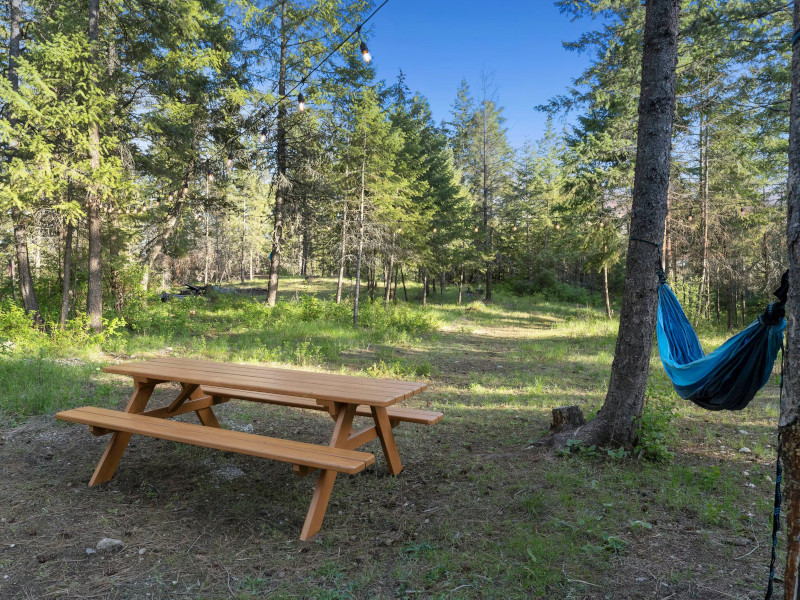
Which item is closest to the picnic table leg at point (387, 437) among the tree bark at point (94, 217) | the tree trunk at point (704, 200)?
the tree bark at point (94, 217)

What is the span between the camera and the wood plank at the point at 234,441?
2.76 metres

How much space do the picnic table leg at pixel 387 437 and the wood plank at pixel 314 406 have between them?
0.17 metres

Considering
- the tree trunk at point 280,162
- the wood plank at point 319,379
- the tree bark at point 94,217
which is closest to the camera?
the wood plank at point 319,379

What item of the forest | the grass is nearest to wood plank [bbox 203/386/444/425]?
the grass

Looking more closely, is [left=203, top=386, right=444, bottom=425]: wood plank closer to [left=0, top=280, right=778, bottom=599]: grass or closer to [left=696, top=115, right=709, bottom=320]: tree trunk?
[left=0, top=280, right=778, bottom=599]: grass

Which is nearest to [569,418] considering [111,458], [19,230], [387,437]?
[387,437]

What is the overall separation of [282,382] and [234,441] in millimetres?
569

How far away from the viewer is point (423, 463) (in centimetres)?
405

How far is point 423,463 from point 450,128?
26594 mm

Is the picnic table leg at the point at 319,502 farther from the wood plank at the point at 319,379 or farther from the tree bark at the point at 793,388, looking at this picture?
the tree bark at the point at 793,388

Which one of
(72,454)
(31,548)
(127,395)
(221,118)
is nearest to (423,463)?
(31,548)

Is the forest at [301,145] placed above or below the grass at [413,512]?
above

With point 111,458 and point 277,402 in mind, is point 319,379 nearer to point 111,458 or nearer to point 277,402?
point 277,402

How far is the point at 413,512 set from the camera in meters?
3.18
